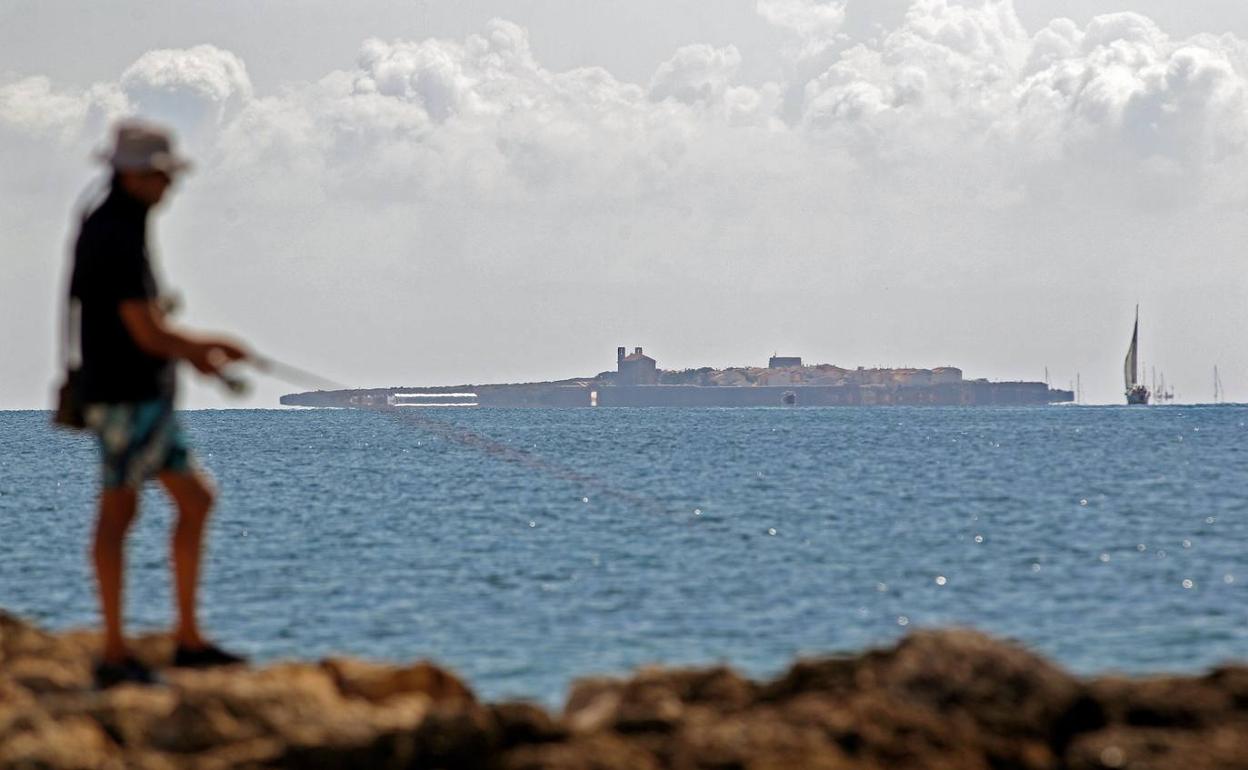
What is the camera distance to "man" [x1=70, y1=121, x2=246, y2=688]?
28.7 ft

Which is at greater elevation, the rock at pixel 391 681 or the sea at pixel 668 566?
the rock at pixel 391 681

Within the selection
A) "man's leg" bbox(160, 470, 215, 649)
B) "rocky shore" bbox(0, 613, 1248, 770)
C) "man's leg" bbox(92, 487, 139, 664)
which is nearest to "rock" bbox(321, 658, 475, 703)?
"rocky shore" bbox(0, 613, 1248, 770)

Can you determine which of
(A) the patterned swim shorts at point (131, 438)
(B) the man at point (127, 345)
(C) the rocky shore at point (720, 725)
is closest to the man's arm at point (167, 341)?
(B) the man at point (127, 345)

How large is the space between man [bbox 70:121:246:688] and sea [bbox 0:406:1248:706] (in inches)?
129

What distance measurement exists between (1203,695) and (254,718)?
13.5ft

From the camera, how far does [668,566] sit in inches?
992

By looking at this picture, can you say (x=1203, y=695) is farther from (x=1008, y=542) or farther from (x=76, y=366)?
(x=1008, y=542)

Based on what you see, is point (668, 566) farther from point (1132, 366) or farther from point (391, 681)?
point (1132, 366)

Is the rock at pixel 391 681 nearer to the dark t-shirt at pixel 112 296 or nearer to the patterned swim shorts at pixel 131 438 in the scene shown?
the patterned swim shorts at pixel 131 438

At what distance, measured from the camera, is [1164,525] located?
3419 cm

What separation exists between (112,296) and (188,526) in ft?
3.75

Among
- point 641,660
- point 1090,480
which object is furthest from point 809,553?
point 1090,480

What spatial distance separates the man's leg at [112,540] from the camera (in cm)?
885

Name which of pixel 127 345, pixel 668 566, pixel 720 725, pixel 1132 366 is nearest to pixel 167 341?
pixel 127 345
